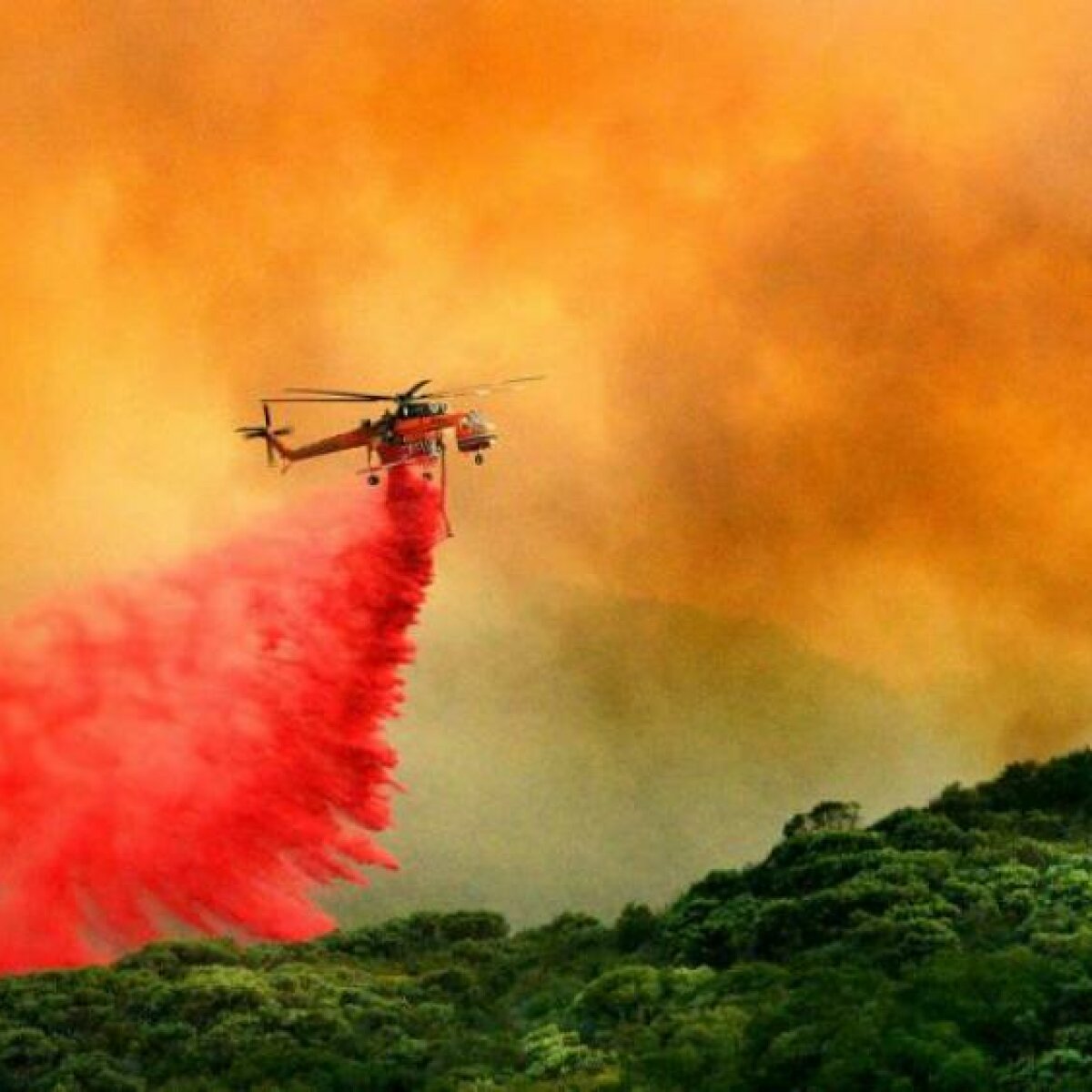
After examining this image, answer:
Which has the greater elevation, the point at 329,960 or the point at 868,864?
Result: the point at 329,960

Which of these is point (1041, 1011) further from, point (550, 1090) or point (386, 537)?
point (386, 537)

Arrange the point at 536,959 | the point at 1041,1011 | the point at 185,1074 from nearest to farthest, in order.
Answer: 1. the point at 1041,1011
2. the point at 185,1074
3. the point at 536,959

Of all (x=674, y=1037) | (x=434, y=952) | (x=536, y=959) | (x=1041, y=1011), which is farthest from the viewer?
(x=434, y=952)

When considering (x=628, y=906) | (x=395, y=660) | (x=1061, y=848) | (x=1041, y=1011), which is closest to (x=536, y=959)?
(x=628, y=906)

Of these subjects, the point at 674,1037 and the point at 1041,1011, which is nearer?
the point at 1041,1011

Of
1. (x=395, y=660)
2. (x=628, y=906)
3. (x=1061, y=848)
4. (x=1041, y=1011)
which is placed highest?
(x=395, y=660)

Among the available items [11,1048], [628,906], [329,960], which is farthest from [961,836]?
[11,1048]

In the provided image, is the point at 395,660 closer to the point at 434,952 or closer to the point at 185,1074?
the point at 434,952
